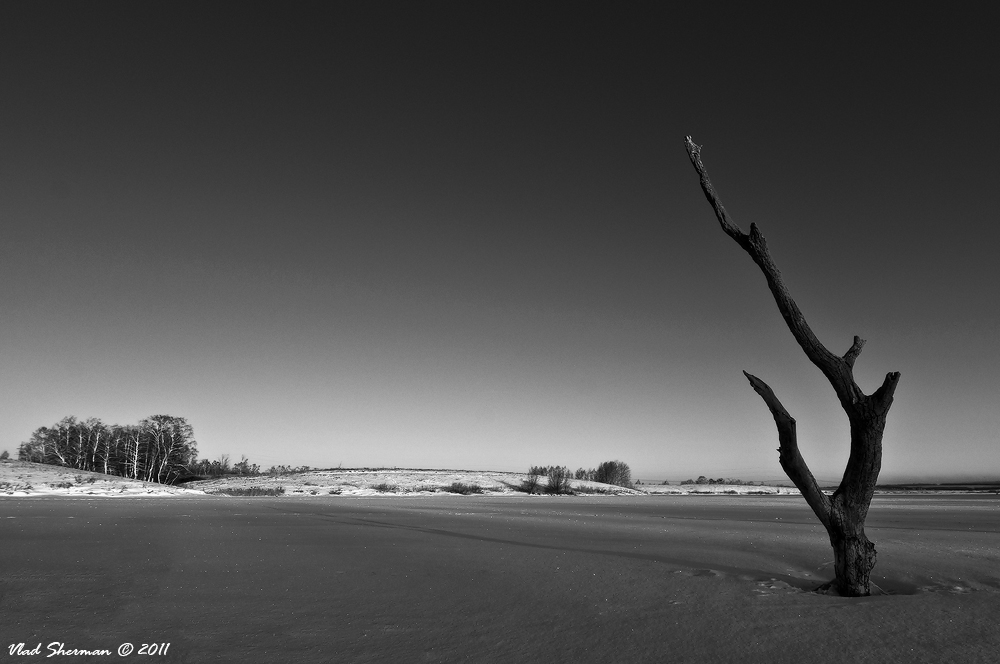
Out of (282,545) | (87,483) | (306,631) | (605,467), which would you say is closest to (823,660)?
(306,631)

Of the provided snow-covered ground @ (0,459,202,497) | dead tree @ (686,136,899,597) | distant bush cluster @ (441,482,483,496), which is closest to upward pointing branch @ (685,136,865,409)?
dead tree @ (686,136,899,597)

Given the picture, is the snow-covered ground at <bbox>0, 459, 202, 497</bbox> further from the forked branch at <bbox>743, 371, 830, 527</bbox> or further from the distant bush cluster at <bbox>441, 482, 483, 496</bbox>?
the forked branch at <bbox>743, 371, 830, 527</bbox>

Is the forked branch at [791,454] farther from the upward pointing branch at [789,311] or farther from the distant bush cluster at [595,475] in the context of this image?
the distant bush cluster at [595,475]

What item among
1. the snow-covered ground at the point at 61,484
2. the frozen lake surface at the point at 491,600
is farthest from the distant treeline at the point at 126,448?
the frozen lake surface at the point at 491,600

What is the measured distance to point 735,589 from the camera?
545 centimetres

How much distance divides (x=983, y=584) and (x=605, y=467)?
68879 millimetres

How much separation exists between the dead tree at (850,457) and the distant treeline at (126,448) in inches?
2434

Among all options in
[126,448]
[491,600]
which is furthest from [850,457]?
[126,448]

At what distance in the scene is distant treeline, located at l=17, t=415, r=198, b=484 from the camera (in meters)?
59.2

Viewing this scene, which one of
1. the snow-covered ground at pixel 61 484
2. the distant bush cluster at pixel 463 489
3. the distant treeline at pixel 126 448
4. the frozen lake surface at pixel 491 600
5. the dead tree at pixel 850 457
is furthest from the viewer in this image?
the distant treeline at pixel 126 448

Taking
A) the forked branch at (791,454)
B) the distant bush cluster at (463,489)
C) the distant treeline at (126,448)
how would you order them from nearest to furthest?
the forked branch at (791,454), the distant bush cluster at (463,489), the distant treeline at (126,448)

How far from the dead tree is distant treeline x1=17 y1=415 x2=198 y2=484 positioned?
61832 millimetres

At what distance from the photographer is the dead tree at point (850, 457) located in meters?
5.05

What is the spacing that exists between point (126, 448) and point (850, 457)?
67.7m
